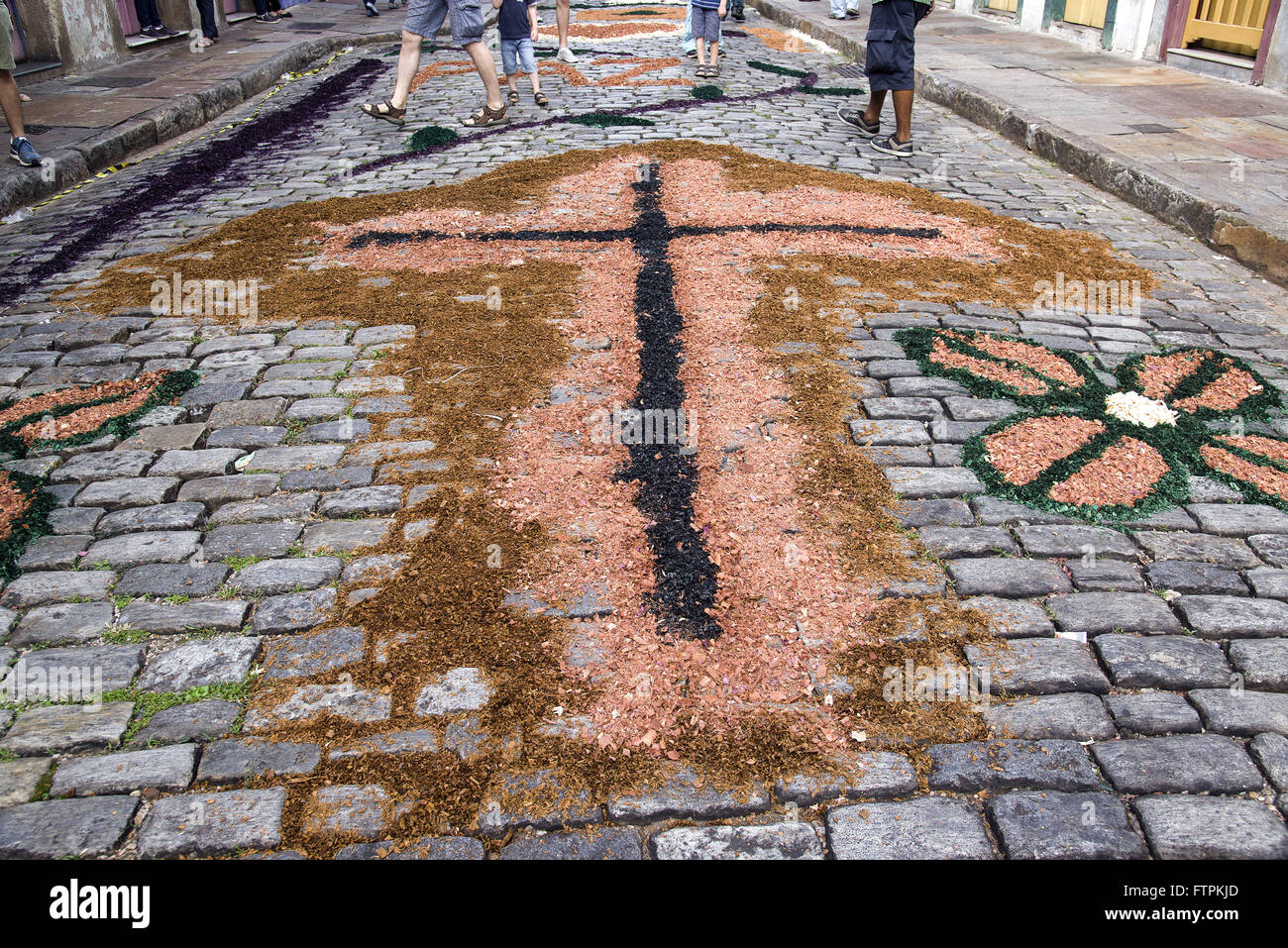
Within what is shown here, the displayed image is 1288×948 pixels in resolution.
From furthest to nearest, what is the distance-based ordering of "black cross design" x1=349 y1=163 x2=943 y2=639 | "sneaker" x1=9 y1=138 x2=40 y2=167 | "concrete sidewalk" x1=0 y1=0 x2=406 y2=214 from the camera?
"concrete sidewalk" x1=0 y1=0 x2=406 y2=214
"sneaker" x1=9 y1=138 x2=40 y2=167
"black cross design" x1=349 y1=163 x2=943 y2=639

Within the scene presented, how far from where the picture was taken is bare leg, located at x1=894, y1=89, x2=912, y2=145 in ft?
25.1

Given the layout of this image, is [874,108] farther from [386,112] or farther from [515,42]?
[386,112]

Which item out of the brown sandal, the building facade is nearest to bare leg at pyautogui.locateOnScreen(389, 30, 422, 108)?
the brown sandal

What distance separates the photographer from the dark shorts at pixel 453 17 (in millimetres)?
8102

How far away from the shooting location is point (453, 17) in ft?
26.8

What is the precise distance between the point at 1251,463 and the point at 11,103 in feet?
27.7

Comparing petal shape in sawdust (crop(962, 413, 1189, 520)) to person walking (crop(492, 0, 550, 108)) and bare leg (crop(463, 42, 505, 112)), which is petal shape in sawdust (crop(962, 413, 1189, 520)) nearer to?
bare leg (crop(463, 42, 505, 112))

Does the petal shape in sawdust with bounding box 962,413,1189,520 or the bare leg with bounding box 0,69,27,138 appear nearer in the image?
the petal shape in sawdust with bounding box 962,413,1189,520

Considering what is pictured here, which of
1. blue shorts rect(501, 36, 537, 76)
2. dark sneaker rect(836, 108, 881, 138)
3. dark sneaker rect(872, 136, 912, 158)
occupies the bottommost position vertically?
dark sneaker rect(872, 136, 912, 158)

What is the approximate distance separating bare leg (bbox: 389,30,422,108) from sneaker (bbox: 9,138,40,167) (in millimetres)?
2965

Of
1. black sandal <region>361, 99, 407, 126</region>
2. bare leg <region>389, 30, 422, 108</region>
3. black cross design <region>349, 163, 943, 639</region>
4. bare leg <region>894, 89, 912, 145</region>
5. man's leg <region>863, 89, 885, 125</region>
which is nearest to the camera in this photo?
black cross design <region>349, 163, 943, 639</region>

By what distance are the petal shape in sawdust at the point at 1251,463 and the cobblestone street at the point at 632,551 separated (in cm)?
2

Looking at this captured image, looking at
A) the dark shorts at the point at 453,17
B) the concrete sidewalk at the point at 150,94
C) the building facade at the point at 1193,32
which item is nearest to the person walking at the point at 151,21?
the concrete sidewalk at the point at 150,94

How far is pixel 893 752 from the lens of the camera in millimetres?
2299
